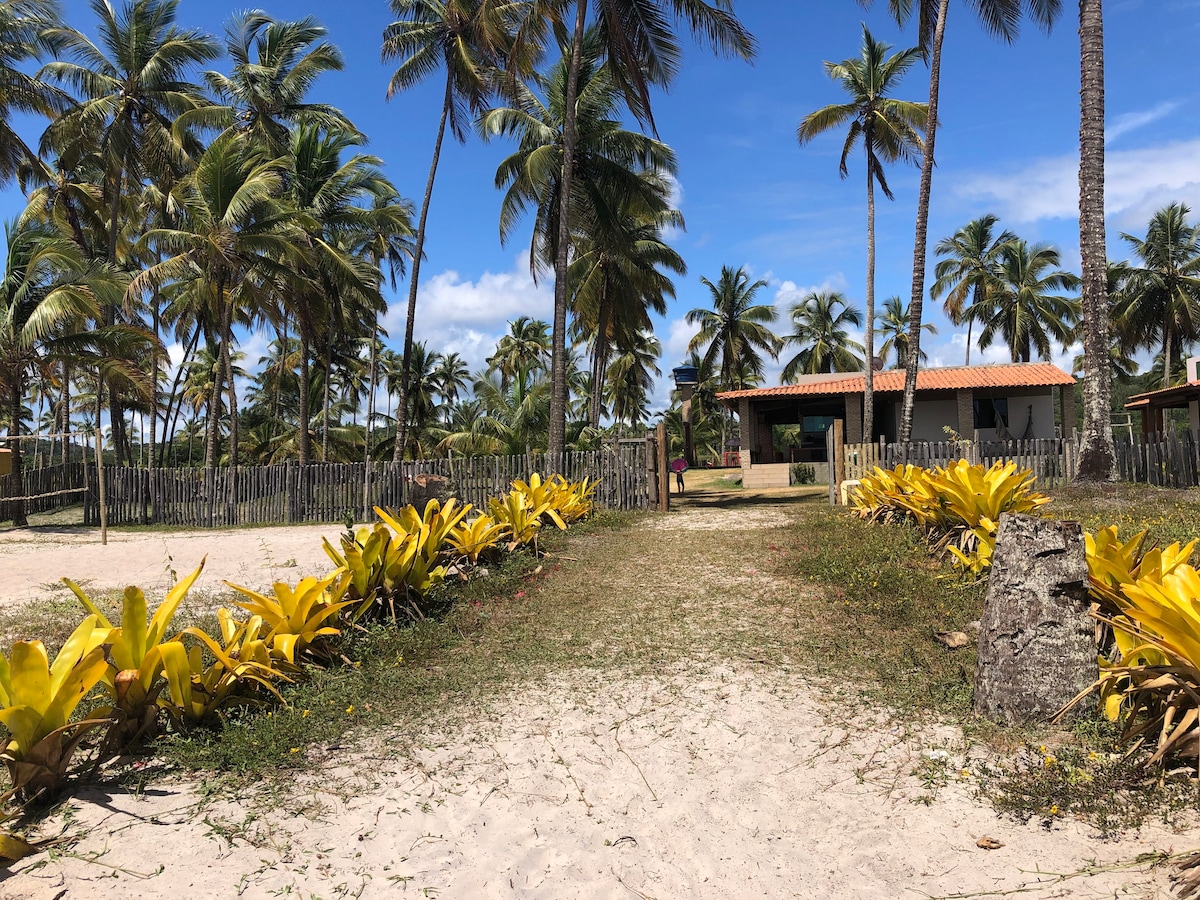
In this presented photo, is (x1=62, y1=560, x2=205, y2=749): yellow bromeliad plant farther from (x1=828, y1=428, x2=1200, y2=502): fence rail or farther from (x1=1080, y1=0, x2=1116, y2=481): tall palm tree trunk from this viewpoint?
(x1=1080, y1=0, x2=1116, y2=481): tall palm tree trunk

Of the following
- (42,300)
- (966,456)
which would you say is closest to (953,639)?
(966,456)

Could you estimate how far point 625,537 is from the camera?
10.3 metres

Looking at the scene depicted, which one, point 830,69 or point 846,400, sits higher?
point 830,69

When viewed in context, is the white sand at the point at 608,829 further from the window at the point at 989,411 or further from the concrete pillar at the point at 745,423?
the window at the point at 989,411

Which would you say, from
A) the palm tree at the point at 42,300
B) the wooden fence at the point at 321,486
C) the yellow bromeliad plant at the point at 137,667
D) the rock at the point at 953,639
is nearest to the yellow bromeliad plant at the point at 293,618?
the yellow bromeliad plant at the point at 137,667

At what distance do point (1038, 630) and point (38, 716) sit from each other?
173 inches

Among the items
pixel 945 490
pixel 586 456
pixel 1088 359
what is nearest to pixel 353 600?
pixel 945 490

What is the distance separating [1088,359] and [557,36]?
12.8 metres

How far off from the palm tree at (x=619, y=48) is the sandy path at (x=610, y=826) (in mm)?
10929

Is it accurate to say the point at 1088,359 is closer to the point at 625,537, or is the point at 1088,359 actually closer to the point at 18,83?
the point at 625,537

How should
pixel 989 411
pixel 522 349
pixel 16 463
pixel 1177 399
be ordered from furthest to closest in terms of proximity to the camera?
pixel 522 349 → pixel 989 411 → pixel 1177 399 → pixel 16 463

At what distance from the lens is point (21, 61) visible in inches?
679

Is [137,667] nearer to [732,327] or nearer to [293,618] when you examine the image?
[293,618]

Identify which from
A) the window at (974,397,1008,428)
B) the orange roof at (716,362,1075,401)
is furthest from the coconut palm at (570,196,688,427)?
the window at (974,397,1008,428)
